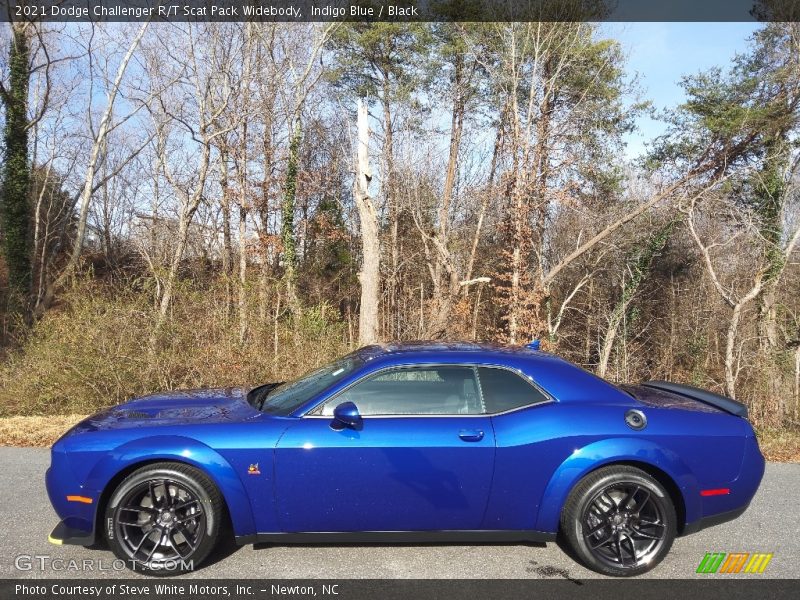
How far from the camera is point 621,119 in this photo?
63.5 feet

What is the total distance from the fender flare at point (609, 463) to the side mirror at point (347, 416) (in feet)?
3.96

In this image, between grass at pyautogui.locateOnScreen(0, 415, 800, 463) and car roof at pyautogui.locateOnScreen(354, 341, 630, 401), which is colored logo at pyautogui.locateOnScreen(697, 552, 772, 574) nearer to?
car roof at pyautogui.locateOnScreen(354, 341, 630, 401)

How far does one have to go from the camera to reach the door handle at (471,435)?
353 cm

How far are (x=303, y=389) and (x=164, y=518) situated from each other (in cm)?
115

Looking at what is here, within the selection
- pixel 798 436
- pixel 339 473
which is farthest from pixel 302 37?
pixel 339 473

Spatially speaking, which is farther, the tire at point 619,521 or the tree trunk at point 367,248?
the tree trunk at point 367,248

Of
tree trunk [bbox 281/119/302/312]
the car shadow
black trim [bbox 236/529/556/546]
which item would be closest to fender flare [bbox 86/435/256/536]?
black trim [bbox 236/529/556/546]

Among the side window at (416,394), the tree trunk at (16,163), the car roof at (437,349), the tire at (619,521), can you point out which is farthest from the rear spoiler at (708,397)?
the tree trunk at (16,163)

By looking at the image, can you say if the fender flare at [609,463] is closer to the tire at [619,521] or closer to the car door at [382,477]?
the tire at [619,521]

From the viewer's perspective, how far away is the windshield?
3.81 meters

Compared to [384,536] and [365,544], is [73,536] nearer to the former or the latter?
[365,544]

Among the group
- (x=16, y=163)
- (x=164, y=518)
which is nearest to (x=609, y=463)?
(x=164, y=518)

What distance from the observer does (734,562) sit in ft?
12.2

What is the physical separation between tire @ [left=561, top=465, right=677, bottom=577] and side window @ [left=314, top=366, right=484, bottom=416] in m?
0.82
